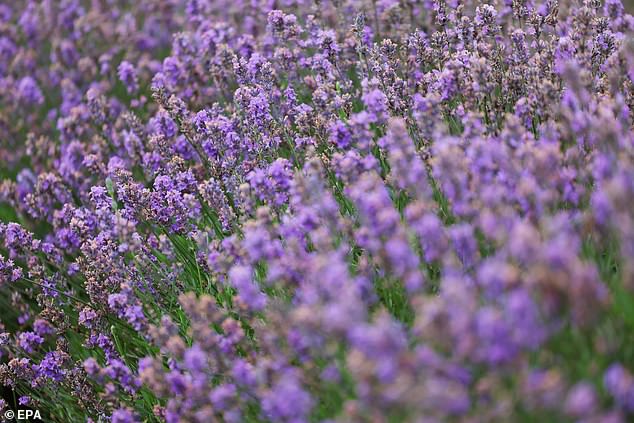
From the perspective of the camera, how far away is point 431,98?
2857 millimetres

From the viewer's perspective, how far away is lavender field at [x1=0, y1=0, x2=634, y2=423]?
5.77 feet

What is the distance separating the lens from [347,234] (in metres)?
2.89

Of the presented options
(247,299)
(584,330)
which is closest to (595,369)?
(584,330)

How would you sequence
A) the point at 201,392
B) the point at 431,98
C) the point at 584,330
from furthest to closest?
the point at 431,98 < the point at 201,392 < the point at 584,330

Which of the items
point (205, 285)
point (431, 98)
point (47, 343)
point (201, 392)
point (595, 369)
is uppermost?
point (431, 98)

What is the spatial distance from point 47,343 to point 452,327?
2.96 metres

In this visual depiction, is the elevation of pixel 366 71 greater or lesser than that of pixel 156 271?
greater

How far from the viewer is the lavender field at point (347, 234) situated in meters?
1.76

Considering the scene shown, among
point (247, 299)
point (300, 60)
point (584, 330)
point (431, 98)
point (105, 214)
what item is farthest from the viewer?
point (300, 60)

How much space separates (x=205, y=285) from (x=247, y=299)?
131cm

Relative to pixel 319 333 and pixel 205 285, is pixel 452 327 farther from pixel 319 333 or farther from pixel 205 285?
pixel 205 285

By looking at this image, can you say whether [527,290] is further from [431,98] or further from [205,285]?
[205,285]

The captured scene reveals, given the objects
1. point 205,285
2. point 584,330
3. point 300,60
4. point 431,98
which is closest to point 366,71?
point 300,60

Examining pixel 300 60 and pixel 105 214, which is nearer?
pixel 105 214
